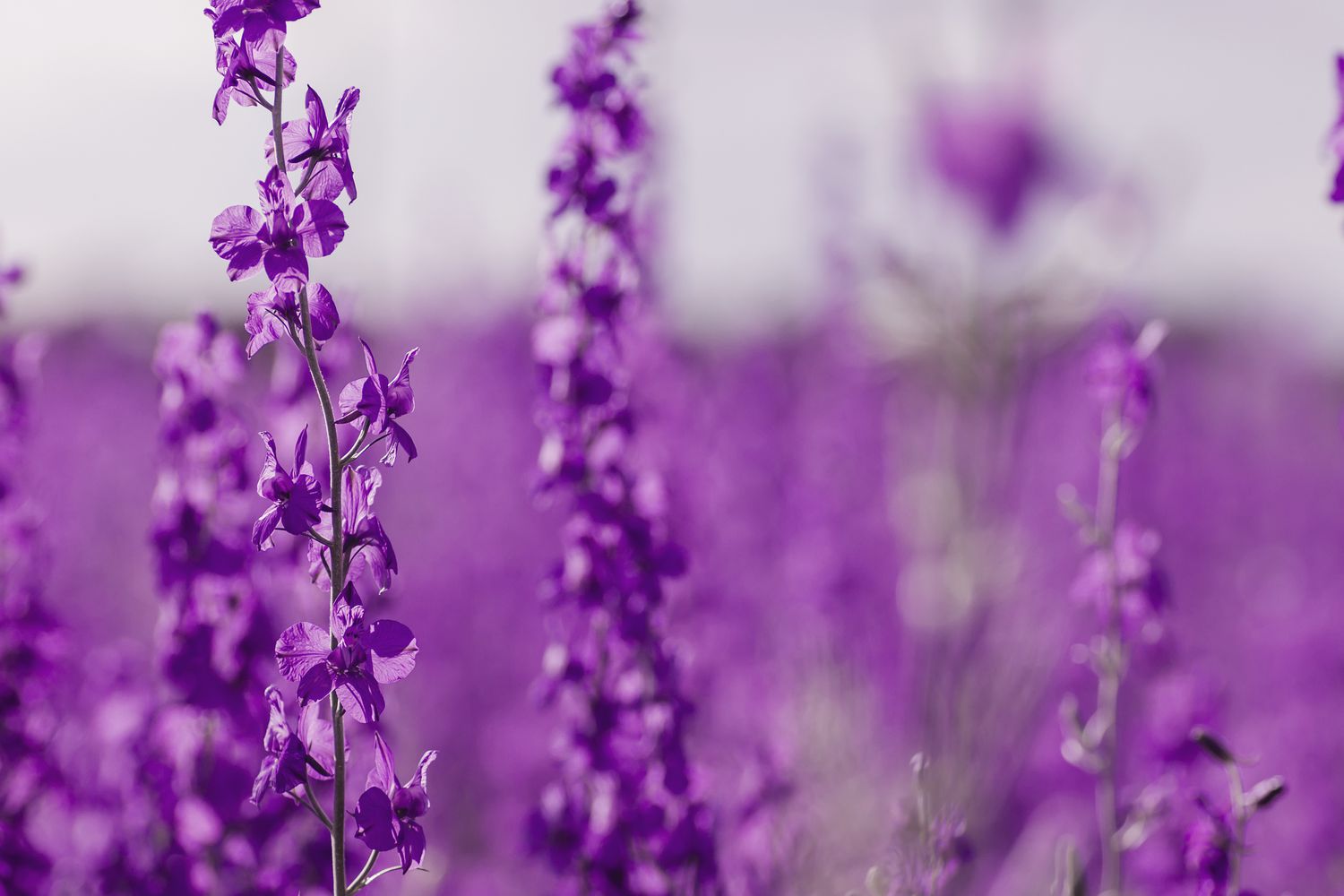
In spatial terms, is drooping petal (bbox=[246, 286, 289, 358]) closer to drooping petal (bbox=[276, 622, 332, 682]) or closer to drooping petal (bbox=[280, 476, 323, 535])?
drooping petal (bbox=[280, 476, 323, 535])

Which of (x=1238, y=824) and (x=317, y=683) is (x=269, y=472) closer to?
(x=317, y=683)

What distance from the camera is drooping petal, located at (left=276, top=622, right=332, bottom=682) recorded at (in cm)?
120

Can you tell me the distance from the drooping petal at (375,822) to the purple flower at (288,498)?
27 centimetres

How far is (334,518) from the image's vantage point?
1224 mm

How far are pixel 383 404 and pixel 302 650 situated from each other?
25cm

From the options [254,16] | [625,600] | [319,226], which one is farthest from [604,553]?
[254,16]

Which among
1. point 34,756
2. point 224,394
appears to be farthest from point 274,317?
point 34,756

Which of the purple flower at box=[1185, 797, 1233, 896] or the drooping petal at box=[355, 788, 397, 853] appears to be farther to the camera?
the purple flower at box=[1185, 797, 1233, 896]

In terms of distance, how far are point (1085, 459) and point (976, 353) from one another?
3.22 meters

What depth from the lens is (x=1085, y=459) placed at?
24.8 ft

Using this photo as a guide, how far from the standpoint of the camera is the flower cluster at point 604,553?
1.82 metres

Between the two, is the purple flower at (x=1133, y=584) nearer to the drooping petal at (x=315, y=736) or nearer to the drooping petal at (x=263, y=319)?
the drooping petal at (x=315, y=736)

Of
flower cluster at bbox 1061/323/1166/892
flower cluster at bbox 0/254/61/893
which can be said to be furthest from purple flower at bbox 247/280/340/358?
flower cluster at bbox 1061/323/1166/892

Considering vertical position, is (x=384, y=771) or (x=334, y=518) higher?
(x=334, y=518)
